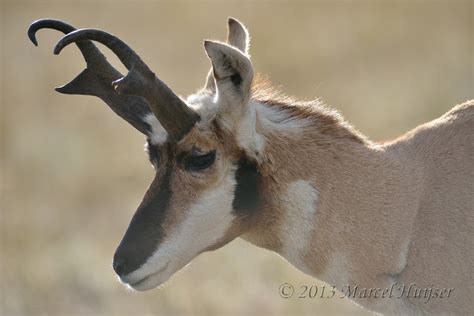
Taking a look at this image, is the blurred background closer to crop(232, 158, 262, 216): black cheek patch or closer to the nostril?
crop(232, 158, 262, 216): black cheek patch

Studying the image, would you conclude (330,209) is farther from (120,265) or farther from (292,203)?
(120,265)

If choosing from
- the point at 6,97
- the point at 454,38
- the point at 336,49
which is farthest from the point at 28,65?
the point at 454,38

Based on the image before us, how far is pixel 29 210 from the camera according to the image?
19.1 m

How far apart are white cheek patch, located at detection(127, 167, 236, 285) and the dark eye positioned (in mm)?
133

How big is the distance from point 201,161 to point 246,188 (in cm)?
34

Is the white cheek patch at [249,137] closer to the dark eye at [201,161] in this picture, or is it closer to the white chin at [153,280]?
the dark eye at [201,161]

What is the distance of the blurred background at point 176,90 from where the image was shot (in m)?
12.9

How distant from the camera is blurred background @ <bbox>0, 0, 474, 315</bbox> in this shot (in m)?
12.9

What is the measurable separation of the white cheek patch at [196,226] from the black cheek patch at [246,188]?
40mm

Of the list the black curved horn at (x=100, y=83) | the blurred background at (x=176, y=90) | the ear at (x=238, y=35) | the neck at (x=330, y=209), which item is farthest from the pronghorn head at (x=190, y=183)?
the blurred background at (x=176, y=90)

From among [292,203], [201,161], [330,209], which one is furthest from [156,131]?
[330,209]

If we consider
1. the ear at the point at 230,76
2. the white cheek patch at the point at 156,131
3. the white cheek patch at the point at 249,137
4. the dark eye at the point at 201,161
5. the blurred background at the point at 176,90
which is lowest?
the dark eye at the point at 201,161

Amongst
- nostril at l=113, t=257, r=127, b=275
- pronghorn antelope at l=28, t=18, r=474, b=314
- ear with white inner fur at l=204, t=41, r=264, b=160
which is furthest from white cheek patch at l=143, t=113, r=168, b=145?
nostril at l=113, t=257, r=127, b=275

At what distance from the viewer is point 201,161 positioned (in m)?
6.71
